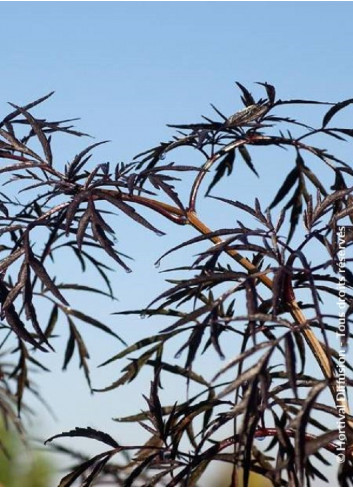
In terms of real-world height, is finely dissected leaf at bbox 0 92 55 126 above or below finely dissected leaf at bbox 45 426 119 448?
above

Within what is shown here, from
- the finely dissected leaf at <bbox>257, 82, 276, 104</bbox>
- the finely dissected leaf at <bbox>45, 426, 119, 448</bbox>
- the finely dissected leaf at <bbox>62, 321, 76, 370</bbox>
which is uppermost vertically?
the finely dissected leaf at <bbox>257, 82, 276, 104</bbox>

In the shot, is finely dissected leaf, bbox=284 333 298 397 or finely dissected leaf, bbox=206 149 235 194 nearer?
finely dissected leaf, bbox=284 333 298 397

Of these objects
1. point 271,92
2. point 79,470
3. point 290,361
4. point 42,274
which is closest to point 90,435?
point 79,470

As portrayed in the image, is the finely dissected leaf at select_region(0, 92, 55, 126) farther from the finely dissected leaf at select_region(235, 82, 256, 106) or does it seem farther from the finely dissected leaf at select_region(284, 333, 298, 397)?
the finely dissected leaf at select_region(284, 333, 298, 397)

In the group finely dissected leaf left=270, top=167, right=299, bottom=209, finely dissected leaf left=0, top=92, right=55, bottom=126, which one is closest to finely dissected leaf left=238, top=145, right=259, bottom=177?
finely dissected leaf left=270, top=167, right=299, bottom=209

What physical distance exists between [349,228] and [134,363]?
37 centimetres

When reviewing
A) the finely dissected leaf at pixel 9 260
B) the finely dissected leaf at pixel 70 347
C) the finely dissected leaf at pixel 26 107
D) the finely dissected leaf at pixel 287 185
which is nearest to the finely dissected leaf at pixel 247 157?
the finely dissected leaf at pixel 287 185

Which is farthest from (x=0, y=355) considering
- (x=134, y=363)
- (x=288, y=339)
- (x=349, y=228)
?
(x=288, y=339)

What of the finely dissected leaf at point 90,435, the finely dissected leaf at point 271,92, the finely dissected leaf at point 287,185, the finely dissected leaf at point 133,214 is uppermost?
the finely dissected leaf at point 271,92

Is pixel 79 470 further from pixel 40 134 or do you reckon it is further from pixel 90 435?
pixel 40 134

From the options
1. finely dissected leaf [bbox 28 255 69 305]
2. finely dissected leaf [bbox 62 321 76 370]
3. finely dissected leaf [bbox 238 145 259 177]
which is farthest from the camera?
finely dissected leaf [bbox 62 321 76 370]

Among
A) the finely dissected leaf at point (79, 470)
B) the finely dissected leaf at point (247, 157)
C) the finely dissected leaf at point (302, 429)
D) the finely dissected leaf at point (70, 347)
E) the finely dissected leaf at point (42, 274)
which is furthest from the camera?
the finely dissected leaf at point (70, 347)

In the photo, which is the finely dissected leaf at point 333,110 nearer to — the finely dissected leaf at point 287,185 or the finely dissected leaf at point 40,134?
the finely dissected leaf at point 287,185

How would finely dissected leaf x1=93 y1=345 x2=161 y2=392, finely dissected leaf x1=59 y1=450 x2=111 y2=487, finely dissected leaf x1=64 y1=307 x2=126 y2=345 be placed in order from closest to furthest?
finely dissected leaf x1=59 y1=450 x2=111 y2=487 < finely dissected leaf x1=93 y1=345 x2=161 y2=392 < finely dissected leaf x1=64 y1=307 x2=126 y2=345
